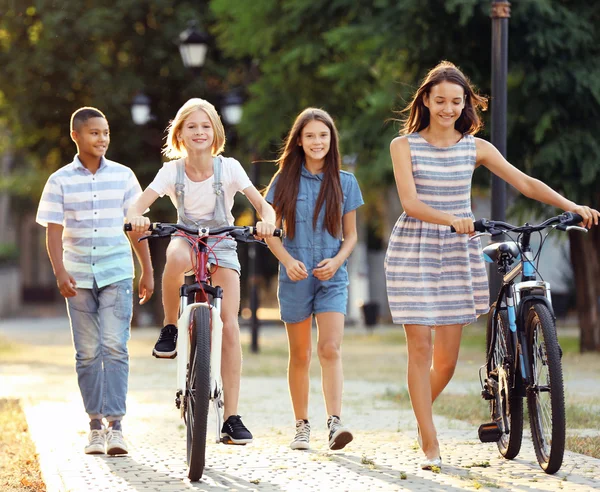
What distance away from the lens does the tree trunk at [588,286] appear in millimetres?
19734

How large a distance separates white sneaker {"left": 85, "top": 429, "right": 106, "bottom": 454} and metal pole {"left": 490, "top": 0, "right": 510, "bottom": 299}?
10.6 ft

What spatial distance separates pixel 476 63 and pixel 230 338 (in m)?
11.3

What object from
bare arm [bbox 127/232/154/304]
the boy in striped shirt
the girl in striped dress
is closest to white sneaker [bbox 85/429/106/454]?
the boy in striped shirt

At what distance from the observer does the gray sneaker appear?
693cm

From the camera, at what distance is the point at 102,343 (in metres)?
7.45

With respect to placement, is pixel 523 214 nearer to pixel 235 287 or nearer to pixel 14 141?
pixel 235 287

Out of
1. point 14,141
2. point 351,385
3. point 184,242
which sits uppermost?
point 14,141

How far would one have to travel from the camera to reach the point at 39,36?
1142 inches

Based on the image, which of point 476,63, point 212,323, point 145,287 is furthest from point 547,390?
point 476,63

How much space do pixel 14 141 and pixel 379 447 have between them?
81.9ft

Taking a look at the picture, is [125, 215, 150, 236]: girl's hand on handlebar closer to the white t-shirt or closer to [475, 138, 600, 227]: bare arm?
the white t-shirt

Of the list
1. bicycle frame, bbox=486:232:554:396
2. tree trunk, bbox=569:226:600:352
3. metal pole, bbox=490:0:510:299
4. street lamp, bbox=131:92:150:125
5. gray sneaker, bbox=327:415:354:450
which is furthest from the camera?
street lamp, bbox=131:92:150:125

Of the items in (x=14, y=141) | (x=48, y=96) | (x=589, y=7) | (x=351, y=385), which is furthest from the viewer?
(x=14, y=141)

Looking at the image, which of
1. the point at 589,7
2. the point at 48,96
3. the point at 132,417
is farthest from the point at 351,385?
the point at 48,96
